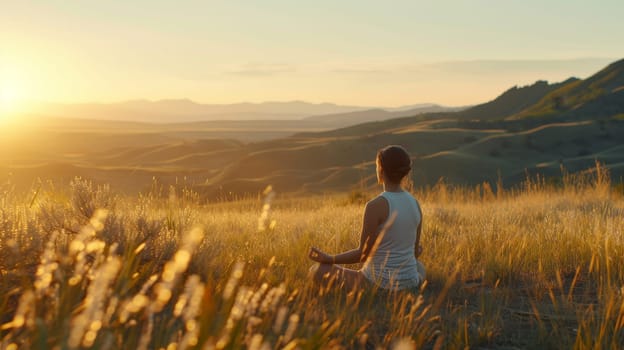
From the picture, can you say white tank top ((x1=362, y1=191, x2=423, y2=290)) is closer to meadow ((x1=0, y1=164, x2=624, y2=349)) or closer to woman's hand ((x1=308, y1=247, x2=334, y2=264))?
meadow ((x1=0, y1=164, x2=624, y2=349))

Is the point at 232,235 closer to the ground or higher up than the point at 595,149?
higher up

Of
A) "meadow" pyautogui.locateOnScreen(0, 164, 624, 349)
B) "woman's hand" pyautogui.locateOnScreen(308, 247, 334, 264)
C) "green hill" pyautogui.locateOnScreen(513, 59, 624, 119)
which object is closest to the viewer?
"meadow" pyautogui.locateOnScreen(0, 164, 624, 349)

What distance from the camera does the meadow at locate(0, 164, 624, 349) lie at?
2.75 m

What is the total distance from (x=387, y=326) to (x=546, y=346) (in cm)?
91

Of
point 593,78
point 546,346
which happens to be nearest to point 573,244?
point 546,346

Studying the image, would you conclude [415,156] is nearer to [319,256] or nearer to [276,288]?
[319,256]

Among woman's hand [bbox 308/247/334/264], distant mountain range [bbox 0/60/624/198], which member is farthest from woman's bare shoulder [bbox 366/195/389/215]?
distant mountain range [bbox 0/60/624/198]

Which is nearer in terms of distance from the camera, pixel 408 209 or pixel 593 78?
pixel 408 209

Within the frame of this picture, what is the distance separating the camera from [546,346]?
3.57 m

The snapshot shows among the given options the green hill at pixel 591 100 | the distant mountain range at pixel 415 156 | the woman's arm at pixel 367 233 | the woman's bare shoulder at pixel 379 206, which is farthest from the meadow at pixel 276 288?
the green hill at pixel 591 100

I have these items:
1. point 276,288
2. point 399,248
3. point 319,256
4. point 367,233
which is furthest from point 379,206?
point 276,288

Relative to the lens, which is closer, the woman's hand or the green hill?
the woman's hand

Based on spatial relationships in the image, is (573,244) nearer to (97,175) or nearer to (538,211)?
(538,211)

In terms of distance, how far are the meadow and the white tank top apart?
0.43ft
